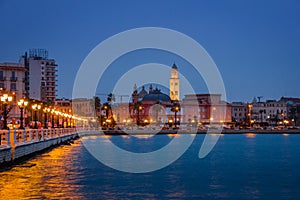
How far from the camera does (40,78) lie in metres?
150

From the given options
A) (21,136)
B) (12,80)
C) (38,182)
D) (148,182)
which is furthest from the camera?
(12,80)

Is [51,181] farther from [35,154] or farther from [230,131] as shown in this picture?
[230,131]

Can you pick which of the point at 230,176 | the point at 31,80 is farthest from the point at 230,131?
the point at 230,176

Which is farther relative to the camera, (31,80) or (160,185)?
(31,80)

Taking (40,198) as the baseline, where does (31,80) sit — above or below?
above

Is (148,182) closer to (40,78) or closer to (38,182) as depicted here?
(38,182)

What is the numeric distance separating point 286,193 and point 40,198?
38.2 ft

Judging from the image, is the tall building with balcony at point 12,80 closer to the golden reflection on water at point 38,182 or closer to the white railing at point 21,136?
the white railing at point 21,136

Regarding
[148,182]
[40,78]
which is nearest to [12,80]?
[40,78]

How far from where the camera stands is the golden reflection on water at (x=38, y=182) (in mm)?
25158

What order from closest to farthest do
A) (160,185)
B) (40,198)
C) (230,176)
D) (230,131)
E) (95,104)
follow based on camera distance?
(40,198) < (160,185) < (230,176) < (230,131) < (95,104)

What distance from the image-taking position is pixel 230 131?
143250mm

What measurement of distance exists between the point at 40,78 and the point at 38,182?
4869 inches

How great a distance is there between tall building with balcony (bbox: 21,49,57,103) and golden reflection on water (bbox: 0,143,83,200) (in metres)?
106
